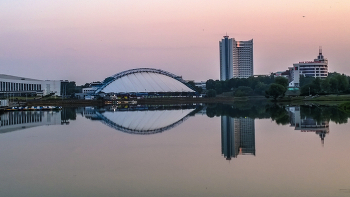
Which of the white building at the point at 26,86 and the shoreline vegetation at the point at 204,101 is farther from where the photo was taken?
the white building at the point at 26,86

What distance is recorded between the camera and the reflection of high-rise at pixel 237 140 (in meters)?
14.5

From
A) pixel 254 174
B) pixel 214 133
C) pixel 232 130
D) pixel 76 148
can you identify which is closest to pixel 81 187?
pixel 254 174

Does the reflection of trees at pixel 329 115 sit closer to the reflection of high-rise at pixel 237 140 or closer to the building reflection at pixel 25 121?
the reflection of high-rise at pixel 237 140

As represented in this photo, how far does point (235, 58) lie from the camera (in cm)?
13825

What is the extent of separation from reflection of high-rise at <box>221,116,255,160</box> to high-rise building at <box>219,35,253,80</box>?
376 ft

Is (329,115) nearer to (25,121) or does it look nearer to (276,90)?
(25,121)

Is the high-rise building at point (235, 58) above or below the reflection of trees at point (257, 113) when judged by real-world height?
above

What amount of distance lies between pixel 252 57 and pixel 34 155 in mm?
132471

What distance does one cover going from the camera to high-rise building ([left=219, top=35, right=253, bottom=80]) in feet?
450

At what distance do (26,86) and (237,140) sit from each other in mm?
61214

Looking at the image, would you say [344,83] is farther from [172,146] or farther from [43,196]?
[43,196]

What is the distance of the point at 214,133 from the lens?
20.4m

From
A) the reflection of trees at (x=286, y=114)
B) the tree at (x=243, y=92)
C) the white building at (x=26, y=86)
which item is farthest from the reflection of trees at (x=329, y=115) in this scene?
the white building at (x=26, y=86)

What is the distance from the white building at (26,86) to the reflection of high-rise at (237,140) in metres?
51.5
